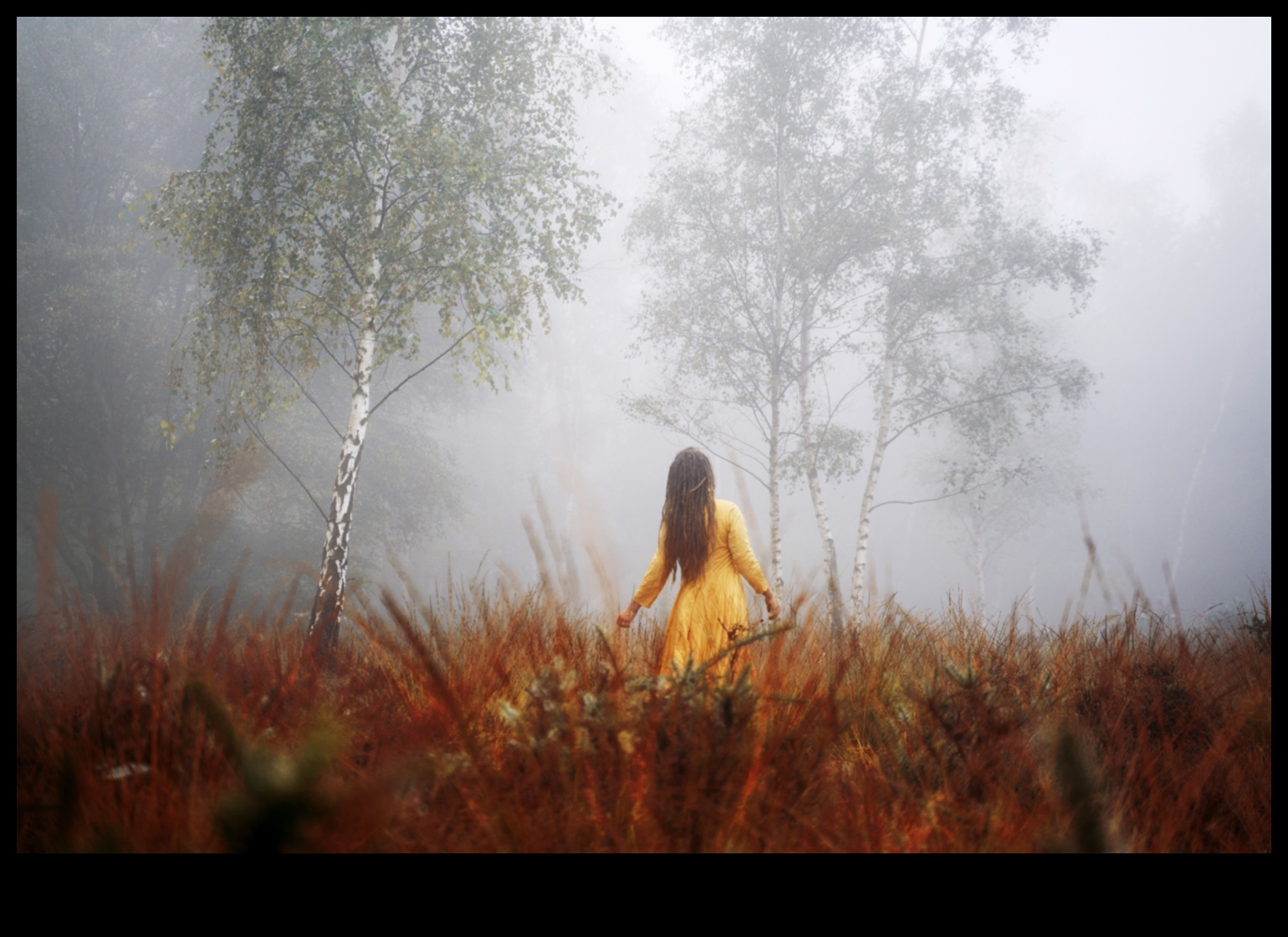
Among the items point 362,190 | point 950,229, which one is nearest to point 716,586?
point 362,190

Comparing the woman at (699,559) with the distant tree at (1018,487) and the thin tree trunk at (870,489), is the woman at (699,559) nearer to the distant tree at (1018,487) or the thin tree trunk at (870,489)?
the thin tree trunk at (870,489)

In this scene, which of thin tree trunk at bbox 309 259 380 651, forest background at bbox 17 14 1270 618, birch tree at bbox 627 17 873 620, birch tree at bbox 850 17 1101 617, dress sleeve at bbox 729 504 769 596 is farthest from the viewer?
birch tree at bbox 850 17 1101 617

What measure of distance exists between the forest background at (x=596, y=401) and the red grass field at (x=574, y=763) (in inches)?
16.4

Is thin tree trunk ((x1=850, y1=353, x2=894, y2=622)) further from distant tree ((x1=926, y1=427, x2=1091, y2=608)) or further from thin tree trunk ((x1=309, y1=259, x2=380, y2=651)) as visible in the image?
distant tree ((x1=926, y1=427, x2=1091, y2=608))

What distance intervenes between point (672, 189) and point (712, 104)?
7.07 feet

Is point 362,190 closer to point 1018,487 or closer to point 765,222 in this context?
point 765,222

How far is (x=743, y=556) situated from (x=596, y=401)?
32.4 meters

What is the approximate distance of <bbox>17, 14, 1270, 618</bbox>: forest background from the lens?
1070 cm

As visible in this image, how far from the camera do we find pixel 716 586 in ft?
12.9

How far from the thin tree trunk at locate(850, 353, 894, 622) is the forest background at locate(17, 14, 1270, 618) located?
1328mm

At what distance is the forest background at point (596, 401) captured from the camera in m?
10.7

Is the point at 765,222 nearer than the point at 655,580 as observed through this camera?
No

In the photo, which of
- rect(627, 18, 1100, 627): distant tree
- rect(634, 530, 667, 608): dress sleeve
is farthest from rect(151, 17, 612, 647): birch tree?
rect(627, 18, 1100, 627): distant tree
